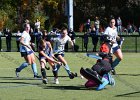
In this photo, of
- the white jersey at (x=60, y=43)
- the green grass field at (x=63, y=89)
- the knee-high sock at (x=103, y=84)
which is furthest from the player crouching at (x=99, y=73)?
the white jersey at (x=60, y=43)

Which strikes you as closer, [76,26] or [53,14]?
[53,14]

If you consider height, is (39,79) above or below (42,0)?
below

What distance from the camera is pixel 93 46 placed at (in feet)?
115

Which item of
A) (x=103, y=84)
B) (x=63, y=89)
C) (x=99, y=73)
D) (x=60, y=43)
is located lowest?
(x=63, y=89)

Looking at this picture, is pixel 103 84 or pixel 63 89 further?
pixel 63 89

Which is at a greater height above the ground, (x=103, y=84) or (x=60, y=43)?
(x=60, y=43)

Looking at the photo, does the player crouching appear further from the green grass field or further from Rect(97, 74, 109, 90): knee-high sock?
the green grass field

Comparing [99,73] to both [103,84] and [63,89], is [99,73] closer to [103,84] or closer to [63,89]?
[103,84]

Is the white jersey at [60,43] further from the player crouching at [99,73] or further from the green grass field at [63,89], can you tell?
the player crouching at [99,73]

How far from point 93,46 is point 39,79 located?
16899mm

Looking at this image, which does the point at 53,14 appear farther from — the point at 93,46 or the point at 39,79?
the point at 39,79

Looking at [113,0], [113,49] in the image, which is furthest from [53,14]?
[113,49]

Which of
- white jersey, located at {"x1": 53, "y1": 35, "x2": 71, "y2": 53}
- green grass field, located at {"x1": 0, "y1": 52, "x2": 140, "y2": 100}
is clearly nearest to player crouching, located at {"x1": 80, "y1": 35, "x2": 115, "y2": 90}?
green grass field, located at {"x1": 0, "y1": 52, "x2": 140, "y2": 100}

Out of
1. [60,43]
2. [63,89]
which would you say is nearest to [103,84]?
[63,89]
